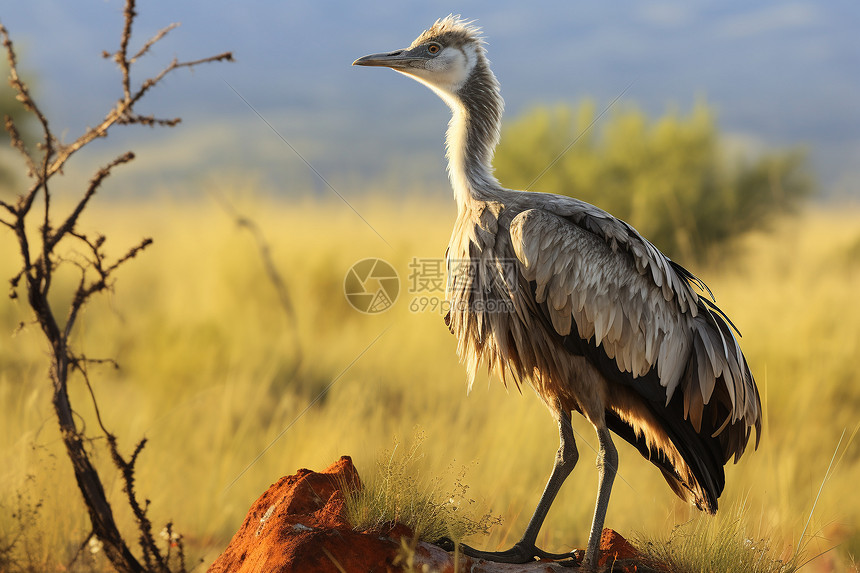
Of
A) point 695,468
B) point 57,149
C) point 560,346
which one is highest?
point 57,149

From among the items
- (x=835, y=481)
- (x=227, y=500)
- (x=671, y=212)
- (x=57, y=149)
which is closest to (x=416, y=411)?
(x=227, y=500)

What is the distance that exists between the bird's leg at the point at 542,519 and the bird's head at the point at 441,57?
231 cm

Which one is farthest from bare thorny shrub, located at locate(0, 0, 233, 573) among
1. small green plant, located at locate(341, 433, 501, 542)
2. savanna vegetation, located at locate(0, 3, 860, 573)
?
small green plant, located at locate(341, 433, 501, 542)

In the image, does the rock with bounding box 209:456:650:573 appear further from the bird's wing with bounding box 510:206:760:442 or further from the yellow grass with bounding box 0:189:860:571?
the bird's wing with bounding box 510:206:760:442

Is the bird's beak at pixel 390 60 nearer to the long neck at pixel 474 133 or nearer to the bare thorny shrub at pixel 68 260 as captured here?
the long neck at pixel 474 133

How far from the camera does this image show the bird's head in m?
5.00

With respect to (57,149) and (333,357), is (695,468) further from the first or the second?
(333,357)

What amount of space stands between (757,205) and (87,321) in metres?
14.4

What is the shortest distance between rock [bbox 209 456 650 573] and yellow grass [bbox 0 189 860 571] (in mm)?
307

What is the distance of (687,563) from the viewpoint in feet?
13.2

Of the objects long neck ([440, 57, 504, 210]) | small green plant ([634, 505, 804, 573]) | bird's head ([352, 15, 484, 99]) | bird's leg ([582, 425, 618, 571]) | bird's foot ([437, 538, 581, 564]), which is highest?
bird's head ([352, 15, 484, 99])

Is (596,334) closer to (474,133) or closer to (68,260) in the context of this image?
(474,133)

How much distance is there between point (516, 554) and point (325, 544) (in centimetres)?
121

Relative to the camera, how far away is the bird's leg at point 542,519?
4167mm
